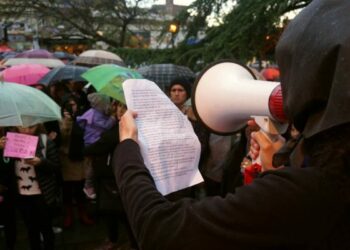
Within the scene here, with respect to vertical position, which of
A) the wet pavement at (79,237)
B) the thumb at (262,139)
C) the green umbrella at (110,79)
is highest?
the thumb at (262,139)

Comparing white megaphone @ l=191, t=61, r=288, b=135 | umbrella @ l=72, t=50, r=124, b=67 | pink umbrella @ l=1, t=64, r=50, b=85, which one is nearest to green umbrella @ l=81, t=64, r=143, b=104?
white megaphone @ l=191, t=61, r=288, b=135

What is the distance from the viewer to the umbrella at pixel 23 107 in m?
3.22

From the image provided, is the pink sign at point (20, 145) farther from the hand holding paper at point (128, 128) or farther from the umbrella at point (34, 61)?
the umbrella at point (34, 61)

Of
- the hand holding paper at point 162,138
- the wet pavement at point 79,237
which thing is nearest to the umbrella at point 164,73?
the wet pavement at point 79,237

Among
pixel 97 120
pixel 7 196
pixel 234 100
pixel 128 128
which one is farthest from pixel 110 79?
pixel 128 128

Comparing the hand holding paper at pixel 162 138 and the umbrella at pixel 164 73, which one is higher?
the hand holding paper at pixel 162 138

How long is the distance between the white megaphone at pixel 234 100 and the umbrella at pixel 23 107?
→ 1955 mm

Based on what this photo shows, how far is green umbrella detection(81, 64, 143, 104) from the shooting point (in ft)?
9.62

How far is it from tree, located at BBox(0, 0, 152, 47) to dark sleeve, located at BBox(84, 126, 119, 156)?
703 inches

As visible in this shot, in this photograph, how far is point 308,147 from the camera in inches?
34.9

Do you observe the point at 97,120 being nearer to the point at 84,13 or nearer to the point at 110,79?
the point at 110,79

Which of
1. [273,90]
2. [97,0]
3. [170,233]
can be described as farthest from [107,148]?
[97,0]

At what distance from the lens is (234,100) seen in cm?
150

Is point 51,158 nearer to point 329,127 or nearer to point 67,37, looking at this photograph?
point 329,127
